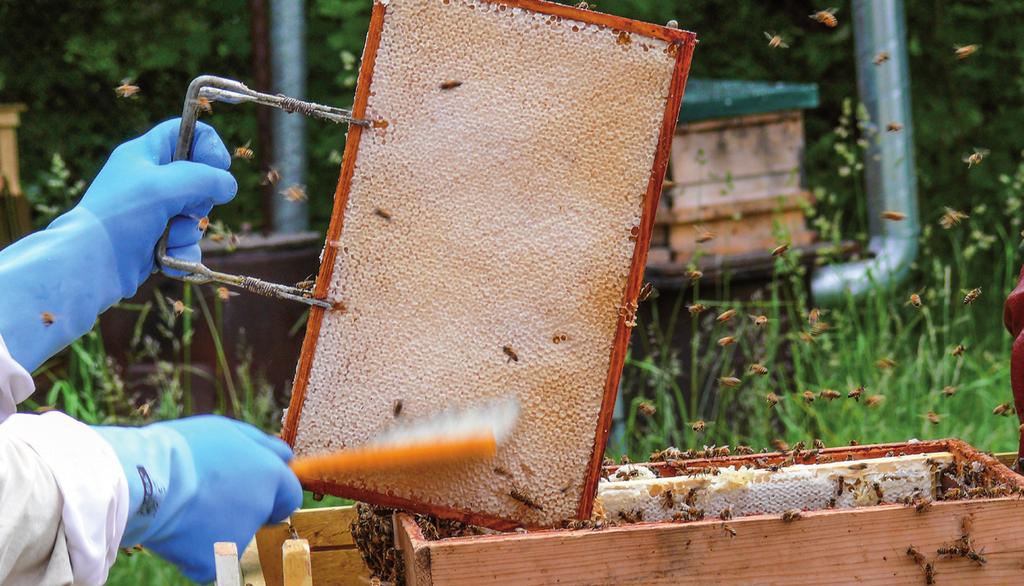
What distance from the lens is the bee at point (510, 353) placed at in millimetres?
1630

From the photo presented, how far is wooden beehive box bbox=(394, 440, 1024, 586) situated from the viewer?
1.50 metres

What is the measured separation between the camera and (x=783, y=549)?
1533mm

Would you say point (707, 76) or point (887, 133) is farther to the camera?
point (707, 76)

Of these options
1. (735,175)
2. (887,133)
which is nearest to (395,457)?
(735,175)

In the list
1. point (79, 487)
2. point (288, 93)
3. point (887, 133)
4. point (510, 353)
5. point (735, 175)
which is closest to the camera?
point (79, 487)

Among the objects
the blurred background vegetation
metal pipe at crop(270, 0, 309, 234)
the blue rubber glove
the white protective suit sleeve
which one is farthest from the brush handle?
the blurred background vegetation

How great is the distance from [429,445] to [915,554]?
69 cm

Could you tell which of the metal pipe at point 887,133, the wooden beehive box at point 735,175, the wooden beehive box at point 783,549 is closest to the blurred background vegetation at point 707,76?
the metal pipe at point 887,133

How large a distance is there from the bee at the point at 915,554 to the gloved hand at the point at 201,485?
0.85 m

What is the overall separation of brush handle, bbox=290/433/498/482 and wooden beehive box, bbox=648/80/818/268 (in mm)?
2382

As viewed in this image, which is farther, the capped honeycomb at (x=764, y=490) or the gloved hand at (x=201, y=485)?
the capped honeycomb at (x=764, y=490)

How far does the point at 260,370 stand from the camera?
13.8 ft

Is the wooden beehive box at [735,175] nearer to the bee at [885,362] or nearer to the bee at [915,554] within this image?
the bee at [885,362]

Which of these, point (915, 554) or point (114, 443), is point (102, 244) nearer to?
point (114, 443)
